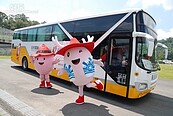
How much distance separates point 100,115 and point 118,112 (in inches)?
26.7

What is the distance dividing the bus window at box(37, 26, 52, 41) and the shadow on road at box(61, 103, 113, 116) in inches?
213

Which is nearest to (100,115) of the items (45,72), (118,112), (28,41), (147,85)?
(118,112)

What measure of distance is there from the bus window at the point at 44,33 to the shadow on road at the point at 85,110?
541 centimetres

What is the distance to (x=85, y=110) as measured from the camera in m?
5.30

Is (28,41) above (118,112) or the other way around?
above

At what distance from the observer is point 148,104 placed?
20.8 feet

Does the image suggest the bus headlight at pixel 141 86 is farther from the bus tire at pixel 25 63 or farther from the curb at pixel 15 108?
the bus tire at pixel 25 63

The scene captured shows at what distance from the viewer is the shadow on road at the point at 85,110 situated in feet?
16.5

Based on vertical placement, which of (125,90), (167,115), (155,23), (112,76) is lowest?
(167,115)

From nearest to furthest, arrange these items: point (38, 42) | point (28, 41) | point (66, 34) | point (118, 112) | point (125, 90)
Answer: point (118, 112), point (125, 90), point (66, 34), point (38, 42), point (28, 41)

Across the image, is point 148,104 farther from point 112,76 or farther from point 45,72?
point 45,72

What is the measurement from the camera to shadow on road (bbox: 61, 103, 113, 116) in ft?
16.5

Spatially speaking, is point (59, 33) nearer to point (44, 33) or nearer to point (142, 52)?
point (44, 33)

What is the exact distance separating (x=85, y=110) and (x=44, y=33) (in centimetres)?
654
